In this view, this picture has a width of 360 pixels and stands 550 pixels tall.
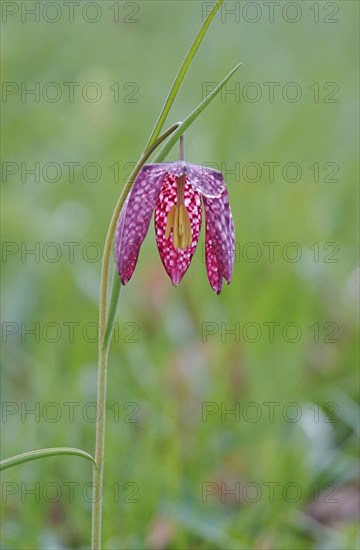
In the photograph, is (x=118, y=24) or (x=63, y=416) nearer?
(x=63, y=416)

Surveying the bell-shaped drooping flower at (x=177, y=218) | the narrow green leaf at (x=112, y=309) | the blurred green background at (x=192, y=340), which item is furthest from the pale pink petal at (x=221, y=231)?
the blurred green background at (x=192, y=340)

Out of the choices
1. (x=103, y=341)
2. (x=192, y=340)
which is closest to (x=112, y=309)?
(x=103, y=341)

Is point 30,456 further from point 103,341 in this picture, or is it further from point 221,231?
point 221,231

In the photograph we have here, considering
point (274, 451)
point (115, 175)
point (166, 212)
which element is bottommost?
point (274, 451)

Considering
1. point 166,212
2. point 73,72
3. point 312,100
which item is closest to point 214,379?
point 166,212

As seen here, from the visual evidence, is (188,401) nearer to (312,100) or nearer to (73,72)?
(312,100)

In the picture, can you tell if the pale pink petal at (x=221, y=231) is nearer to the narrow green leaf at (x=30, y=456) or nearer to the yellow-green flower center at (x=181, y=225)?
the yellow-green flower center at (x=181, y=225)
